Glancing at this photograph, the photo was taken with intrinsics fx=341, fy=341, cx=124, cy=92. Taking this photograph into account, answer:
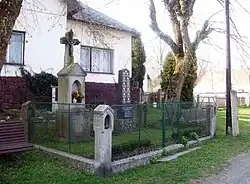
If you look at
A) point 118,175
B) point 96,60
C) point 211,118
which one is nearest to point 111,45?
point 96,60

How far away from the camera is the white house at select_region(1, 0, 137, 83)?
16125 millimetres

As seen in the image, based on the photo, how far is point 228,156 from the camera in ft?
34.1

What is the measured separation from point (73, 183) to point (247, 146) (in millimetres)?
7728

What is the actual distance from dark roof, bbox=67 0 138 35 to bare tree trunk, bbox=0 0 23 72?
9.86 m

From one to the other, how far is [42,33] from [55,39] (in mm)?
759

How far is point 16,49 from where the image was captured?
16.3m

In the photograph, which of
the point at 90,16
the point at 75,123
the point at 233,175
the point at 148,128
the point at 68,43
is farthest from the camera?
the point at 90,16

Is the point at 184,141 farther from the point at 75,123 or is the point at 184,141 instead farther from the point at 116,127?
the point at 75,123

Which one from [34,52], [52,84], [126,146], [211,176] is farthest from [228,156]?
[34,52]

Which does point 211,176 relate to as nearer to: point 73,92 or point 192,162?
point 192,162

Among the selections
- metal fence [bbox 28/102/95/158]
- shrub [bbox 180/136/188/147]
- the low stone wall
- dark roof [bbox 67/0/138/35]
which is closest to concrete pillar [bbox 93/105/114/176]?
the low stone wall

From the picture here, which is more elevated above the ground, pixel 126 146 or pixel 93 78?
pixel 93 78

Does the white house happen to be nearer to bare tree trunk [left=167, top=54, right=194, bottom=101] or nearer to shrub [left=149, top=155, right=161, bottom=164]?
bare tree trunk [left=167, top=54, right=194, bottom=101]

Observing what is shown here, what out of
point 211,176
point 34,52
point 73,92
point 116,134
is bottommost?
point 211,176
